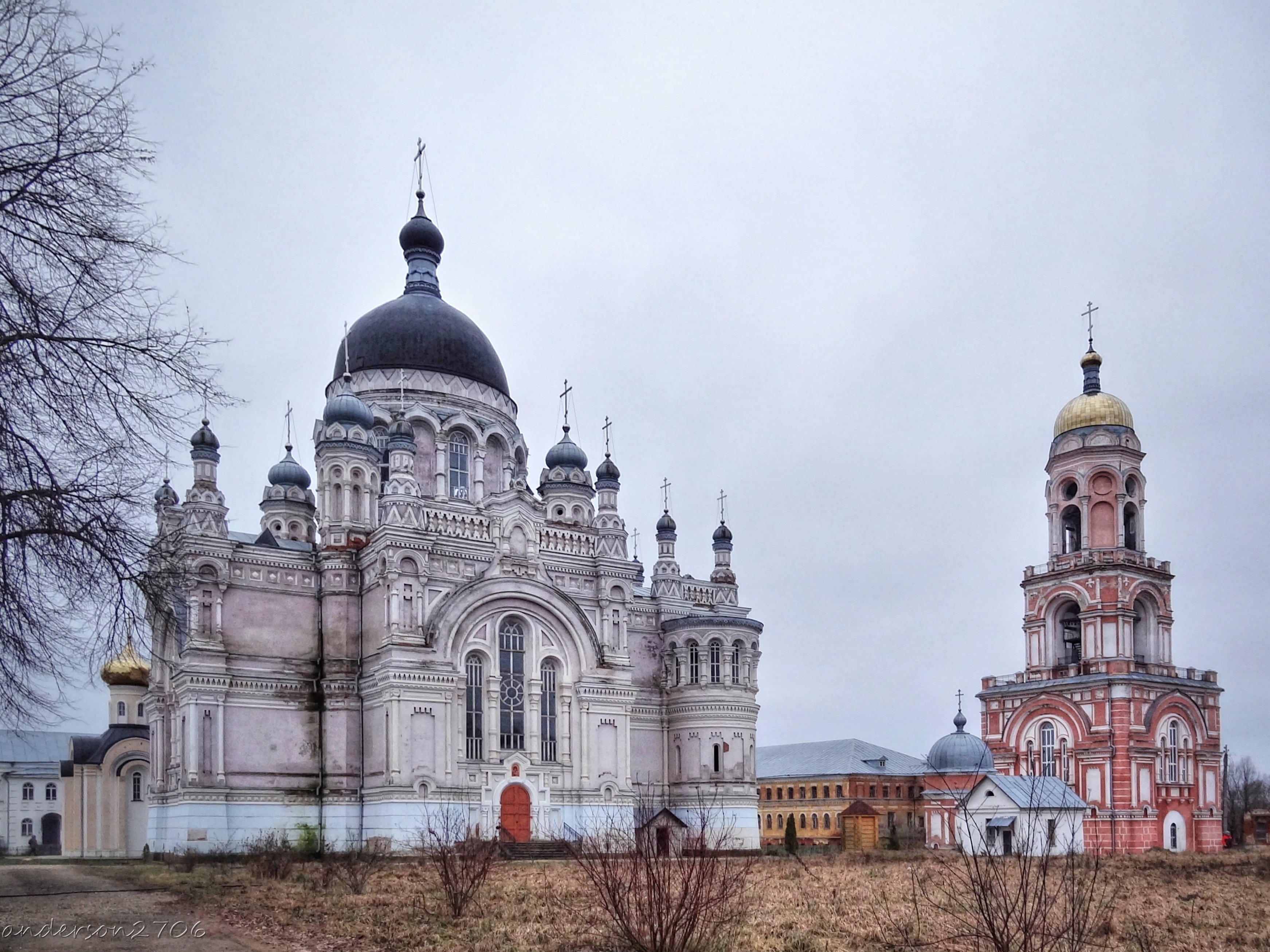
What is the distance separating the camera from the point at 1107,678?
39.7 metres

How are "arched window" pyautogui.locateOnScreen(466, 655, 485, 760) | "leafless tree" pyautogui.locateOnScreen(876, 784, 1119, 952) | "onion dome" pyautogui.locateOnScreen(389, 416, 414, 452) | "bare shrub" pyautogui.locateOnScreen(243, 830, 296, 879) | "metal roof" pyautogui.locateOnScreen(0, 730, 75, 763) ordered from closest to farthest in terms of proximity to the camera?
1. "leafless tree" pyautogui.locateOnScreen(876, 784, 1119, 952)
2. "bare shrub" pyautogui.locateOnScreen(243, 830, 296, 879)
3. "arched window" pyautogui.locateOnScreen(466, 655, 485, 760)
4. "onion dome" pyautogui.locateOnScreen(389, 416, 414, 452)
5. "metal roof" pyautogui.locateOnScreen(0, 730, 75, 763)

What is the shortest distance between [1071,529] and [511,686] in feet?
75.8

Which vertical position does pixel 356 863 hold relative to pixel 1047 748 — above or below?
above

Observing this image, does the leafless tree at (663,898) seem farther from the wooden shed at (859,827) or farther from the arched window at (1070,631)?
the wooden shed at (859,827)

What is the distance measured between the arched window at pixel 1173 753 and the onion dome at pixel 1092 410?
10989mm

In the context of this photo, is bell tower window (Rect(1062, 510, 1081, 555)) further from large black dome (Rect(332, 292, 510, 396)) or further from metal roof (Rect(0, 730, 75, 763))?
metal roof (Rect(0, 730, 75, 763))

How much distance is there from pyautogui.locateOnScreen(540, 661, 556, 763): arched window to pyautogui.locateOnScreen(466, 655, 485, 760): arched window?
6.48ft

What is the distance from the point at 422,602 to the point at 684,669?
10.8 m

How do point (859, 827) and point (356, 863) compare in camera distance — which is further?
point (859, 827)

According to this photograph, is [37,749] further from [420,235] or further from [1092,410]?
[1092,410]

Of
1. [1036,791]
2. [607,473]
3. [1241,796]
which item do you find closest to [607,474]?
[607,473]

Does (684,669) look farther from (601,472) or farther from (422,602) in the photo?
(422,602)

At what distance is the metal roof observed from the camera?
5234 cm

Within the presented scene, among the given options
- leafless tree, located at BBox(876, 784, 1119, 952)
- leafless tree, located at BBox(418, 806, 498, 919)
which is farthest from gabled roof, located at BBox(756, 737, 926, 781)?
leafless tree, located at BBox(418, 806, 498, 919)
